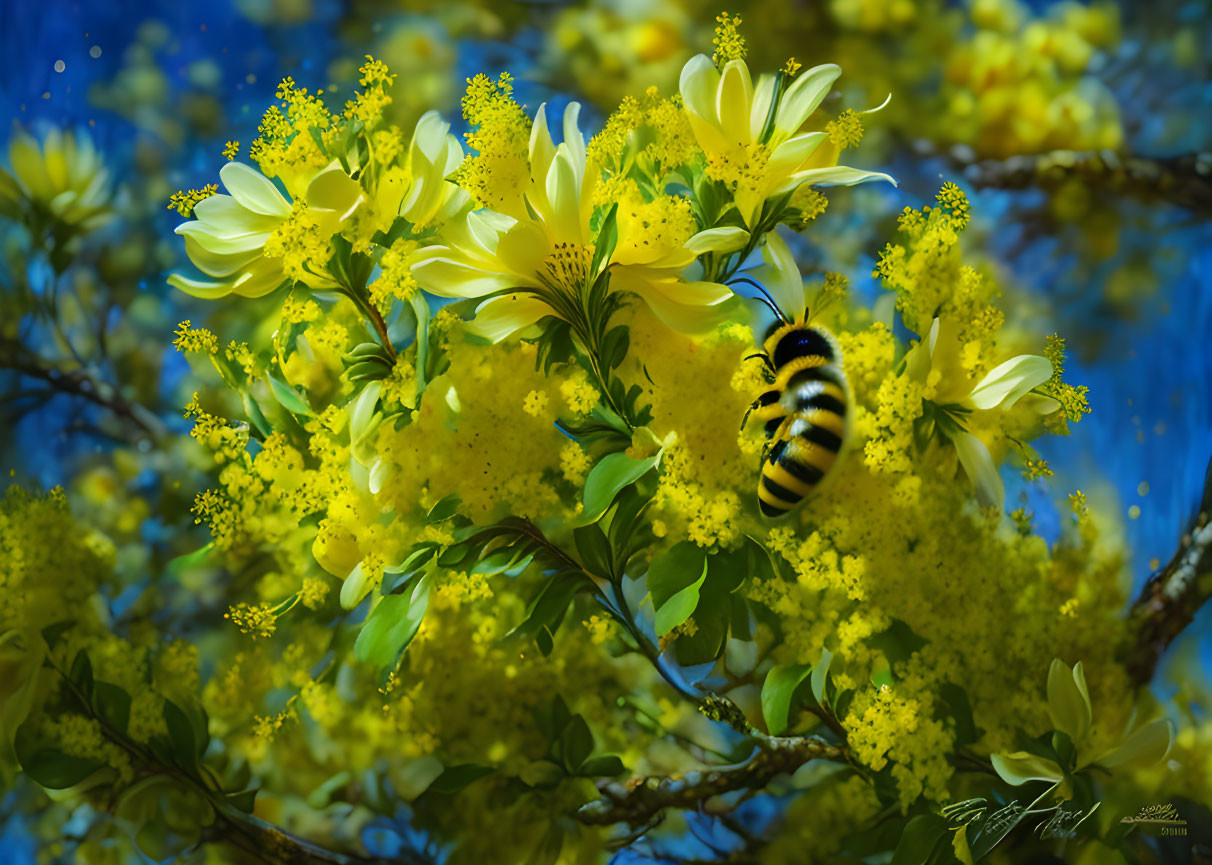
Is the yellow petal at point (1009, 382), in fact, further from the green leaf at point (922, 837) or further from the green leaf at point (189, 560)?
the green leaf at point (189, 560)

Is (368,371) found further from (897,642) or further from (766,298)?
(897,642)

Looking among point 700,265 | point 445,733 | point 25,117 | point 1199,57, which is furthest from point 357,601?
point 1199,57

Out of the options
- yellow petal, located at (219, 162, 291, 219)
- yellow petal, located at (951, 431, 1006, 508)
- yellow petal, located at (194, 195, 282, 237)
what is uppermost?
yellow petal, located at (219, 162, 291, 219)

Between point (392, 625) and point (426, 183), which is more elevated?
point (426, 183)

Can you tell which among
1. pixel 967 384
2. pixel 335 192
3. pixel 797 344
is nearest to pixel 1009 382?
A: pixel 967 384

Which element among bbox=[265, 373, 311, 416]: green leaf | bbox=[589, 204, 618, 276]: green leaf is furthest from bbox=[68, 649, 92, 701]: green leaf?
bbox=[589, 204, 618, 276]: green leaf

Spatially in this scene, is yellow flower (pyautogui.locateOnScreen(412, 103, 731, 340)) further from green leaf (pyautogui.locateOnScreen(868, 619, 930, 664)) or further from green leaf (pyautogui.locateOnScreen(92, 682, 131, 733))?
green leaf (pyautogui.locateOnScreen(92, 682, 131, 733))

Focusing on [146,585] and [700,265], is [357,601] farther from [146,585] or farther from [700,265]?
[700,265]
